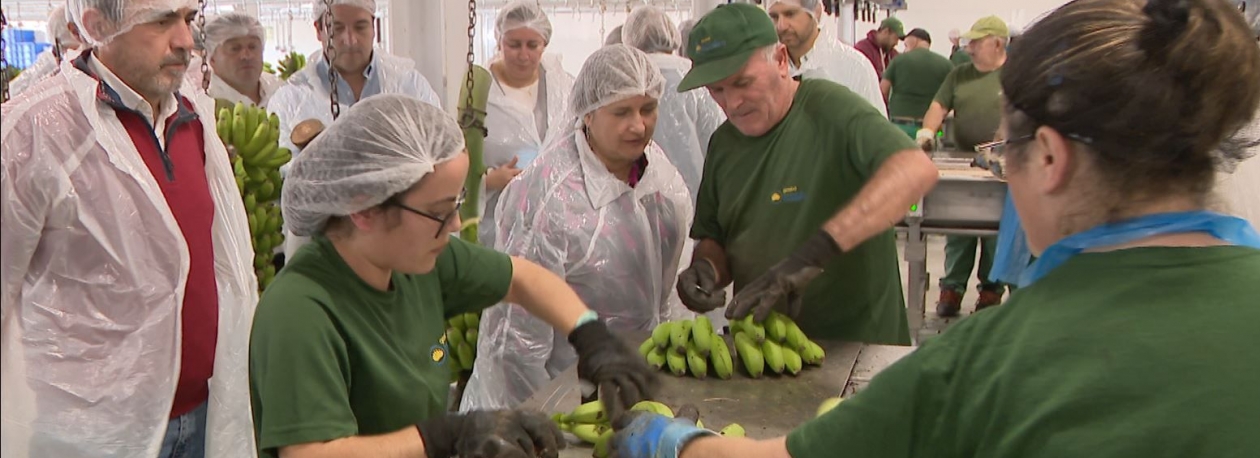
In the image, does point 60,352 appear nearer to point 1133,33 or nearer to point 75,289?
point 75,289

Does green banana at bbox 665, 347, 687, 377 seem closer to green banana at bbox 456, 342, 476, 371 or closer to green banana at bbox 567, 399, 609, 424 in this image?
green banana at bbox 567, 399, 609, 424

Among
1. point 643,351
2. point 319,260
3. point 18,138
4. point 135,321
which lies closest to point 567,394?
point 643,351

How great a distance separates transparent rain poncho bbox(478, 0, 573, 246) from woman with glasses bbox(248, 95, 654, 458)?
8.33ft

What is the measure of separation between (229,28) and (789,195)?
3.37m

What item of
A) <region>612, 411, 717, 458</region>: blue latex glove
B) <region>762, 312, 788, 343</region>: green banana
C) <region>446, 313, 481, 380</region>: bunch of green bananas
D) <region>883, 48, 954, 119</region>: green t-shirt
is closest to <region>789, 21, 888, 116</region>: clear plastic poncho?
<region>446, 313, 481, 380</region>: bunch of green bananas

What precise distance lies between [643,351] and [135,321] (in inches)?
52.4

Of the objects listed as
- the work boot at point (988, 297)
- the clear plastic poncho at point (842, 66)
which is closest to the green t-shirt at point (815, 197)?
the clear plastic poncho at point (842, 66)

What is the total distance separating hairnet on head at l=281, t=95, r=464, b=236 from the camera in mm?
1825

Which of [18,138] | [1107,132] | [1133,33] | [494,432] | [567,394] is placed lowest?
[567,394]

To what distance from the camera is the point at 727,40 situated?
2.75 metres

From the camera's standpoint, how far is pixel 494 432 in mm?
1766

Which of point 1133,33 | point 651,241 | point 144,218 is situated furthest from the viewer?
point 651,241

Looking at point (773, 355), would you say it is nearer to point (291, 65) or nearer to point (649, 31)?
point (649, 31)

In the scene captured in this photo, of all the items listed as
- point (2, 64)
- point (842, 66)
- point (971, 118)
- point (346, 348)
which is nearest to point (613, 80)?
point (346, 348)
